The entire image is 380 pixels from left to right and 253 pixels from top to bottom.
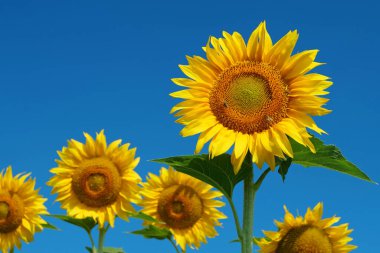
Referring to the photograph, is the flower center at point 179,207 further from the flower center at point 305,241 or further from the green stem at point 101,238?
the flower center at point 305,241

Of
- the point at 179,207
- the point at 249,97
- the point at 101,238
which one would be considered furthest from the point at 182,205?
the point at 249,97

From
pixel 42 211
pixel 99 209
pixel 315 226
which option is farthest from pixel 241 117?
pixel 42 211

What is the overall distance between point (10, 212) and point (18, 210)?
0.17 m

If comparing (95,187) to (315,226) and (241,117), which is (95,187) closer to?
(315,226)

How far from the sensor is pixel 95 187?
948 cm

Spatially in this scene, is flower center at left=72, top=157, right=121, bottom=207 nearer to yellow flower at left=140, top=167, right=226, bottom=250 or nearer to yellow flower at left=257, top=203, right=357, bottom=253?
yellow flower at left=140, top=167, right=226, bottom=250

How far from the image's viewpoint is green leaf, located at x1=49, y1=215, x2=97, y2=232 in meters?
8.62

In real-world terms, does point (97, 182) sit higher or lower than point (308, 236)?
higher

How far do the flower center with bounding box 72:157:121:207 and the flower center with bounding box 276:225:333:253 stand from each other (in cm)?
371

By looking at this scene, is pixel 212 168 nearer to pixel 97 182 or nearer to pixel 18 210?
pixel 97 182

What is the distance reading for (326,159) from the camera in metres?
4.78

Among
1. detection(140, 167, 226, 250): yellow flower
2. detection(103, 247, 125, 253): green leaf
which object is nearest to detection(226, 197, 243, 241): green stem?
detection(103, 247, 125, 253): green leaf

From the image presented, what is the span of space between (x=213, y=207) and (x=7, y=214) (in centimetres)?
364

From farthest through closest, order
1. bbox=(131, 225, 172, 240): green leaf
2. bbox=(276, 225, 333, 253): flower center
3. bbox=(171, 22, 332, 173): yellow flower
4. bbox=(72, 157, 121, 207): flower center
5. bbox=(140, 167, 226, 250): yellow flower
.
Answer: bbox=(140, 167, 226, 250): yellow flower < bbox=(72, 157, 121, 207): flower center < bbox=(131, 225, 172, 240): green leaf < bbox=(276, 225, 333, 253): flower center < bbox=(171, 22, 332, 173): yellow flower
